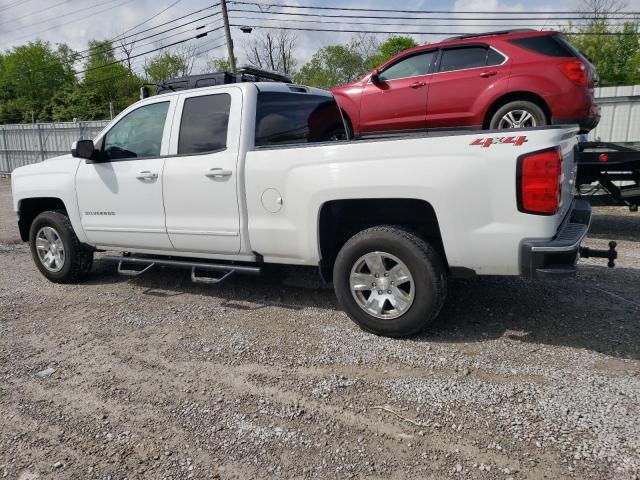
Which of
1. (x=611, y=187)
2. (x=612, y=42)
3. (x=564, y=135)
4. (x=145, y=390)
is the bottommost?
(x=145, y=390)

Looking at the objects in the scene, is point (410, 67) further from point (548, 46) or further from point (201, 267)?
point (201, 267)

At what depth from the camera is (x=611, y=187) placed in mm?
6570

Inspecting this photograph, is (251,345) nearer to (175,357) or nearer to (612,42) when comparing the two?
(175,357)

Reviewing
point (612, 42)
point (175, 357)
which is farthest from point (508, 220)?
point (612, 42)

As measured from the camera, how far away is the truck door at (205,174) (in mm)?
4324

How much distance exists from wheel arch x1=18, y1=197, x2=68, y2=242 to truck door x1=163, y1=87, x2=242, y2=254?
1807mm

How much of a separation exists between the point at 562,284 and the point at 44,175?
5523 mm

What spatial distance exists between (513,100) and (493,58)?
2.08 ft

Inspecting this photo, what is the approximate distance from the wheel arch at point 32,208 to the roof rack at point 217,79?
155 centimetres

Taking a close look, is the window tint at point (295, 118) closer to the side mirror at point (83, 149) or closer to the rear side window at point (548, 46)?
the side mirror at point (83, 149)

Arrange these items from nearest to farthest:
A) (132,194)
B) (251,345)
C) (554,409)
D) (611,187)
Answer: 1. (554,409)
2. (251,345)
3. (132,194)
4. (611,187)

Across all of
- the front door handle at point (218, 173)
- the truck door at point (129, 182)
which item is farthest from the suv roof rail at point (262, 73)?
the front door handle at point (218, 173)

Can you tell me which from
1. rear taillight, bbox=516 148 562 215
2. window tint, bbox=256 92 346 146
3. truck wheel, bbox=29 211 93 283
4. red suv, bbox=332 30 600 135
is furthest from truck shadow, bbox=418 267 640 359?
truck wheel, bbox=29 211 93 283

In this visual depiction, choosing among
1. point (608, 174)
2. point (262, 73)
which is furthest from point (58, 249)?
point (608, 174)
